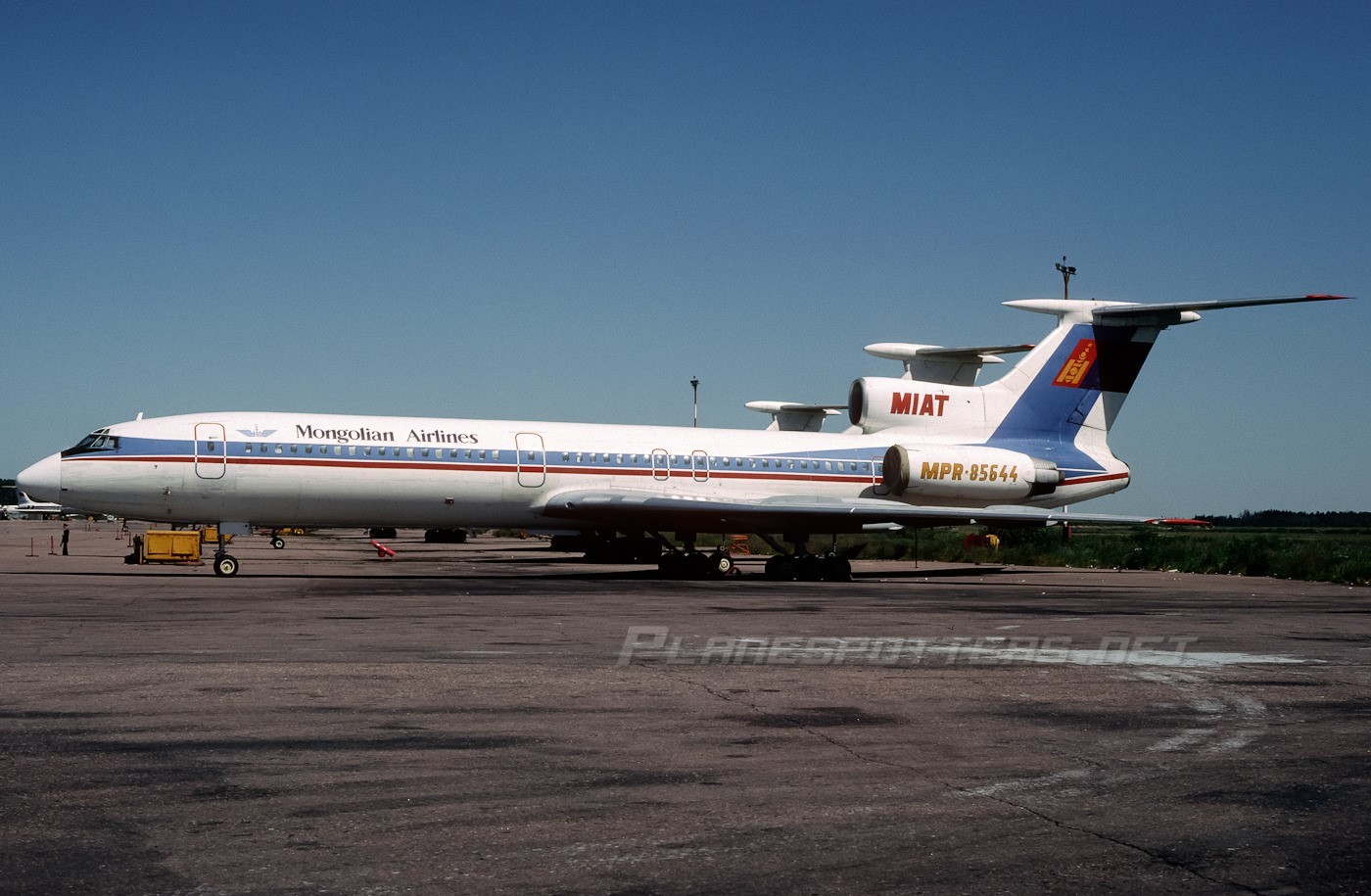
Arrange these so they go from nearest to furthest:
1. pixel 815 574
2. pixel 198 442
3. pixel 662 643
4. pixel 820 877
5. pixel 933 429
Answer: pixel 820 877 < pixel 662 643 < pixel 198 442 < pixel 815 574 < pixel 933 429

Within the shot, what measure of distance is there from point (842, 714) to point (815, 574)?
74.7 ft

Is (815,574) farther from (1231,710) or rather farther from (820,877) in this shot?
(820,877)

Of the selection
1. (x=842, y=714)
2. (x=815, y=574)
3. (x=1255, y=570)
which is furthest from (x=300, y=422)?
(x=1255, y=570)

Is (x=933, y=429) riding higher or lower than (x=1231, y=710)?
higher

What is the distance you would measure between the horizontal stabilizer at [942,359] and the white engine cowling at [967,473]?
3.44m

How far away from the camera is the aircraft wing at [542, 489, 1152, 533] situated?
30609 millimetres

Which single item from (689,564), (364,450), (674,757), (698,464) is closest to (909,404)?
(698,464)

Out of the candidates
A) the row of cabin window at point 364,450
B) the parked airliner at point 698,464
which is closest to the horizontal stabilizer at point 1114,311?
the parked airliner at point 698,464

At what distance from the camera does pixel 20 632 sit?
1455 cm

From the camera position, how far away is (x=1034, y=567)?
42.3 m

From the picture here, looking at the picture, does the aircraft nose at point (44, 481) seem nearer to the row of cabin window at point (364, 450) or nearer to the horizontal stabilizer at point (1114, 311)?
the row of cabin window at point (364, 450)

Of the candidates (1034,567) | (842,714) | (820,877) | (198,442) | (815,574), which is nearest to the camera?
(820,877)

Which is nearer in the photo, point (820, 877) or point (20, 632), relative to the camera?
point (820, 877)

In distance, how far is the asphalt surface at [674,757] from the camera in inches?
210
